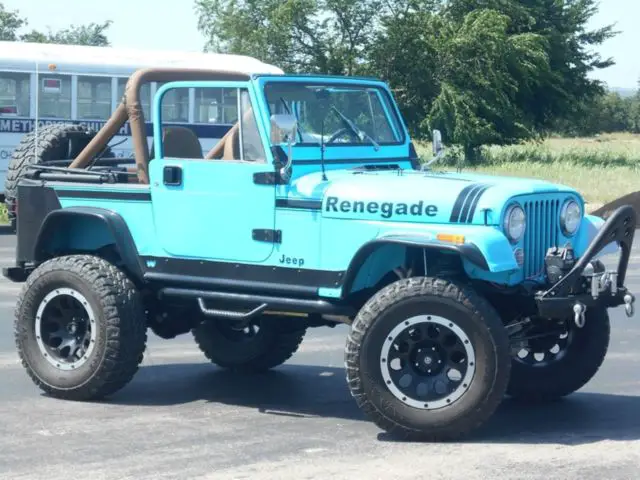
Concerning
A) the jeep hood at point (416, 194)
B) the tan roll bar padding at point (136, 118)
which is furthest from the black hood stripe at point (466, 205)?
the tan roll bar padding at point (136, 118)

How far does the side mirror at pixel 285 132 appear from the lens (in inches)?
290

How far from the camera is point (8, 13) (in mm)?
82188

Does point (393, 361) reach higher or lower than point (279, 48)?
lower

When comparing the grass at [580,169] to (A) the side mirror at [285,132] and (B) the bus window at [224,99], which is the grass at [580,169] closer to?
(B) the bus window at [224,99]

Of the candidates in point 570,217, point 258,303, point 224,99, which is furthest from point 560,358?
point 224,99

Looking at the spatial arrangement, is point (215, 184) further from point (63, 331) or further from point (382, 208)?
point (63, 331)

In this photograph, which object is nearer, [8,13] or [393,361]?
[393,361]

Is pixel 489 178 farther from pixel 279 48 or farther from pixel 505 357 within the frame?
pixel 279 48

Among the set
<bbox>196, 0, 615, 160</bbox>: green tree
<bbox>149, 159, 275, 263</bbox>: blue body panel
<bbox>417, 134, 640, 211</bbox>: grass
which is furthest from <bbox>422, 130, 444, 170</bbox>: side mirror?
<bbox>196, 0, 615, 160</bbox>: green tree

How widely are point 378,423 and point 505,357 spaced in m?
0.76

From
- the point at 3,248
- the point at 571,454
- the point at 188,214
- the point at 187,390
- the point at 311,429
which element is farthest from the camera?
the point at 3,248

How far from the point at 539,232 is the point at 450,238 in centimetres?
76

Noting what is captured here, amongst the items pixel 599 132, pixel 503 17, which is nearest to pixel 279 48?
pixel 503 17

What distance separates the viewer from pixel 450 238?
6.94 meters
